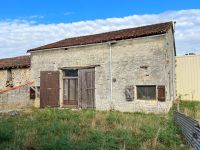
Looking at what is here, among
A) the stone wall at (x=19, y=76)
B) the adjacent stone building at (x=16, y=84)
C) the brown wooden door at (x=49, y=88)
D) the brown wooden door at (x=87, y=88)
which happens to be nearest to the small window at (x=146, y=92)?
the brown wooden door at (x=87, y=88)

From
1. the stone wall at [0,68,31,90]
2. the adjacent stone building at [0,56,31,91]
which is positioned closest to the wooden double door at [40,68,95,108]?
the stone wall at [0,68,31,90]

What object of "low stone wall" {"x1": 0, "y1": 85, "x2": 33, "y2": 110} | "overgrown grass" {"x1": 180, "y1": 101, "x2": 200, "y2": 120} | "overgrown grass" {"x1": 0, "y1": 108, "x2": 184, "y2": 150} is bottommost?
"overgrown grass" {"x1": 0, "y1": 108, "x2": 184, "y2": 150}

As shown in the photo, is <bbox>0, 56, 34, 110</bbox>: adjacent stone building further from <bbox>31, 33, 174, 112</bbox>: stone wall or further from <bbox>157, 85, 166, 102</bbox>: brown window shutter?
<bbox>157, 85, 166, 102</bbox>: brown window shutter

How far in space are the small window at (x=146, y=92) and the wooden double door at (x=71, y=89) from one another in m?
3.09

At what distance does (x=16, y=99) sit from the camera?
65.8ft

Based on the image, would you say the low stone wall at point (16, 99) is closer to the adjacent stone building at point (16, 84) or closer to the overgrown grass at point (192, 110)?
the adjacent stone building at point (16, 84)

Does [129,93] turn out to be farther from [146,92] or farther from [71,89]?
[71,89]

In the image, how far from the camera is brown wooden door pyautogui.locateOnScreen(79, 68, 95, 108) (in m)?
17.9

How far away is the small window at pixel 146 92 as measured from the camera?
15672 mm

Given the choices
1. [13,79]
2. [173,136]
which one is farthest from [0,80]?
[173,136]

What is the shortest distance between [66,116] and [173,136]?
5597 millimetres

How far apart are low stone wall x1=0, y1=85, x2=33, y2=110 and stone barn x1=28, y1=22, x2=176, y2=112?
1083mm

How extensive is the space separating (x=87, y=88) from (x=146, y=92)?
397 cm

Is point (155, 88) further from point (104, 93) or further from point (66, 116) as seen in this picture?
point (66, 116)
